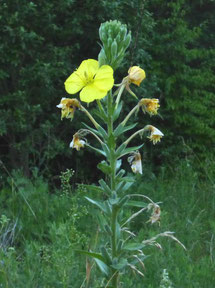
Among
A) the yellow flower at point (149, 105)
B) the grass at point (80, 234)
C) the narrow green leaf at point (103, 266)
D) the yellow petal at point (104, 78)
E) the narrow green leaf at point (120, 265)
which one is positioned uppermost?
the yellow petal at point (104, 78)

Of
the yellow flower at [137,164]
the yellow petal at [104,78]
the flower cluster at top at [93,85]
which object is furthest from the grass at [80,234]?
the yellow petal at [104,78]

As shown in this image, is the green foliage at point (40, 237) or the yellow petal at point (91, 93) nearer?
the yellow petal at point (91, 93)

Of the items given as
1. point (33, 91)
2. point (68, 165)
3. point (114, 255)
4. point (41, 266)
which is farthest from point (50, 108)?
point (114, 255)

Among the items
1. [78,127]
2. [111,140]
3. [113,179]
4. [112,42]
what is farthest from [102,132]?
[78,127]

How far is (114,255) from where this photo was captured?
2.18 m

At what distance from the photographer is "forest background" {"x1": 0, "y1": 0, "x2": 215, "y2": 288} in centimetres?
328

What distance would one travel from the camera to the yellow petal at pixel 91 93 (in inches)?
77.8

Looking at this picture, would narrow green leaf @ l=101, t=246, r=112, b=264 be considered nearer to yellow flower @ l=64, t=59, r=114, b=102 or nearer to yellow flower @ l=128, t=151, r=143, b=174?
yellow flower @ l=128, t=151, r=143, b=174

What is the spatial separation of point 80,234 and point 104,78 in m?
2.00

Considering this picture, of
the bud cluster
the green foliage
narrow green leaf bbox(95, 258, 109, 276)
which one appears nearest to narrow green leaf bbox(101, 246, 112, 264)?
narrow green leaf bbox(95, 258, 109, 276)

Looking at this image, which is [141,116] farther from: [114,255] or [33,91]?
[114,255]

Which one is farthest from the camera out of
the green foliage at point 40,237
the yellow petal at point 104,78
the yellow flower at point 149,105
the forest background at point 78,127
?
the forest background at point 78,127

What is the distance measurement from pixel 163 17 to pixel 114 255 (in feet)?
16.7

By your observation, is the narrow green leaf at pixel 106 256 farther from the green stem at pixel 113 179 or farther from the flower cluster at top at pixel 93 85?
the flower cluster at top at pixel 93 85
